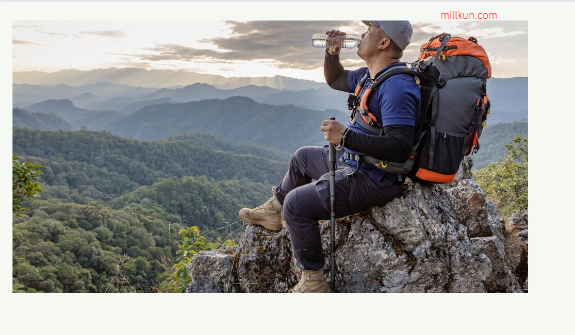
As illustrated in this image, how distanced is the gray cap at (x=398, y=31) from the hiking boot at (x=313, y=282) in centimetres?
187

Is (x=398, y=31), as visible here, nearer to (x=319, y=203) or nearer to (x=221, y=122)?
(x=319, y=203)

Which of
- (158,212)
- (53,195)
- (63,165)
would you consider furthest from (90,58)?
(63,165)

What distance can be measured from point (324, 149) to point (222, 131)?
6840 cm

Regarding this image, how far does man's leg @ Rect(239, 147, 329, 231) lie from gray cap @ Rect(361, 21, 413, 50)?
1080mm

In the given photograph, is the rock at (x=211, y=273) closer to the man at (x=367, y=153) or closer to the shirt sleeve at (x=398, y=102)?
the man at (x=367, y=153)

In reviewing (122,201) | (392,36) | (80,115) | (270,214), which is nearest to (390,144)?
(392,36)

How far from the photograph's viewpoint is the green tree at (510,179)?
10.8m

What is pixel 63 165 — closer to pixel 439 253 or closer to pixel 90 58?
pixel 90 58

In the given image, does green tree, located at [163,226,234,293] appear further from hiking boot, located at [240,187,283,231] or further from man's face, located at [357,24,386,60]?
man's face, located at [357,24,386,60]

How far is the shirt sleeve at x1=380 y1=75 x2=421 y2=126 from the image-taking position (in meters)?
3.10

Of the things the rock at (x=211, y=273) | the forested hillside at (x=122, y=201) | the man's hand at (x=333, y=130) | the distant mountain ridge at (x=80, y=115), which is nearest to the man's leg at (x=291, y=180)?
the rock at (x=211, y=273)

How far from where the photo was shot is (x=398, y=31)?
11.2 ft

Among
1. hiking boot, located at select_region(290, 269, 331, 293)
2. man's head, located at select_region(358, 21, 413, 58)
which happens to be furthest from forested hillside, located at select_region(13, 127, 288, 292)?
man's head, located at select_region(358, 21, 413, 58)
